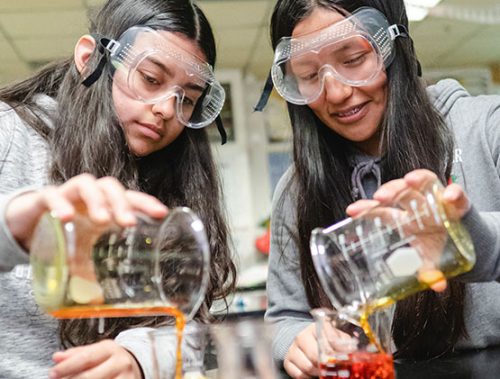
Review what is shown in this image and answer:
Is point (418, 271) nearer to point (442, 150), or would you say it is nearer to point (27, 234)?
point (27, 234)

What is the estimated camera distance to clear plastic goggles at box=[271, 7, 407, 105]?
5.15 feet

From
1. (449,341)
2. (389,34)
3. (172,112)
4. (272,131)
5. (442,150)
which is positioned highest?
(272,131)

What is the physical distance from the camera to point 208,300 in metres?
1.63

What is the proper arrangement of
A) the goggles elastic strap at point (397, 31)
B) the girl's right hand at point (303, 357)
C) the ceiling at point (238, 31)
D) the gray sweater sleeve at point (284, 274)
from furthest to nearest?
the ceiling at point (238, 31) → the gray sweater sleeve at point (284, 274) → the goggles elastic strap at point (397, 31) → the girl's right hand at point (303, 357)

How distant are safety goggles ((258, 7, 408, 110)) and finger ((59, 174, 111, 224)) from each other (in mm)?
890

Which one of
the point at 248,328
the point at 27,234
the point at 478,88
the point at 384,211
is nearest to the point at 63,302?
the point at 27,234

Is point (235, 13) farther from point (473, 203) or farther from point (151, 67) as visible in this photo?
point (473, 203)

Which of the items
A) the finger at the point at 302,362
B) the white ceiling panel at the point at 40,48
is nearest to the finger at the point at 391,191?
the finger at the point at 302,362

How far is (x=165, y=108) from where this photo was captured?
1.56 m

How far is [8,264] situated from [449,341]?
3.56 ft

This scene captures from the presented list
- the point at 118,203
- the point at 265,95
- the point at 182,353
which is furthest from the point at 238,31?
the point at 182,353

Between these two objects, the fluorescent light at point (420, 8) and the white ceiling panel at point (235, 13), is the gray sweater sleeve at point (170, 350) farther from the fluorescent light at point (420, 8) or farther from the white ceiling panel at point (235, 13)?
the fluorescent light at point (420, 8)

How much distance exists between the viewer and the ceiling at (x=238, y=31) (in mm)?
4762

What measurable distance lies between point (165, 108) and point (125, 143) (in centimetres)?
15
